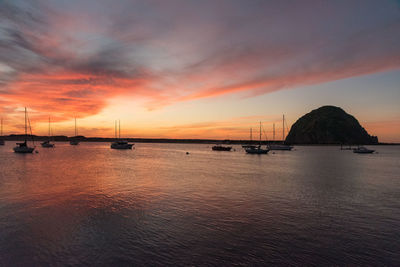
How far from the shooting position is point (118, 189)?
2623 centimetres

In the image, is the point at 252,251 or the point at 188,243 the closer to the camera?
the point at 252,251

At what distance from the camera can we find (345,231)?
535 inches

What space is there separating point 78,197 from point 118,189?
4.72 m

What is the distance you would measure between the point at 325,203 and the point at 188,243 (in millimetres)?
14075

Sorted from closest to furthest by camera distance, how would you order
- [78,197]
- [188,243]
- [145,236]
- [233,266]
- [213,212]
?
[233,266]
[188,243]
[145,236]
[213,212]
[78,197]

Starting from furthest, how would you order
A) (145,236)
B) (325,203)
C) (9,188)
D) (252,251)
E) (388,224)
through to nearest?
(9,188), (325,203), (388,224), (145,236), (252,251)

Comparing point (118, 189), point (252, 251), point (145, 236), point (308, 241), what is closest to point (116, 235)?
point (145, 236)

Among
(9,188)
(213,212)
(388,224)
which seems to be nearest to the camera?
(388,224)

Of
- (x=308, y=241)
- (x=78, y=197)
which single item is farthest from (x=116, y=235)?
(x=78, y=197)

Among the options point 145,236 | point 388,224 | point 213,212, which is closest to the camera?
point 145,236

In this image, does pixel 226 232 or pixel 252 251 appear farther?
pixel 226 232

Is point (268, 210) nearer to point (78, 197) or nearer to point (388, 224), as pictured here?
point (388, 224)

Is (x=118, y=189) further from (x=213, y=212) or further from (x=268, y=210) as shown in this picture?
(x=268, y=210)

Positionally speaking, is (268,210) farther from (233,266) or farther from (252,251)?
(233,266)
